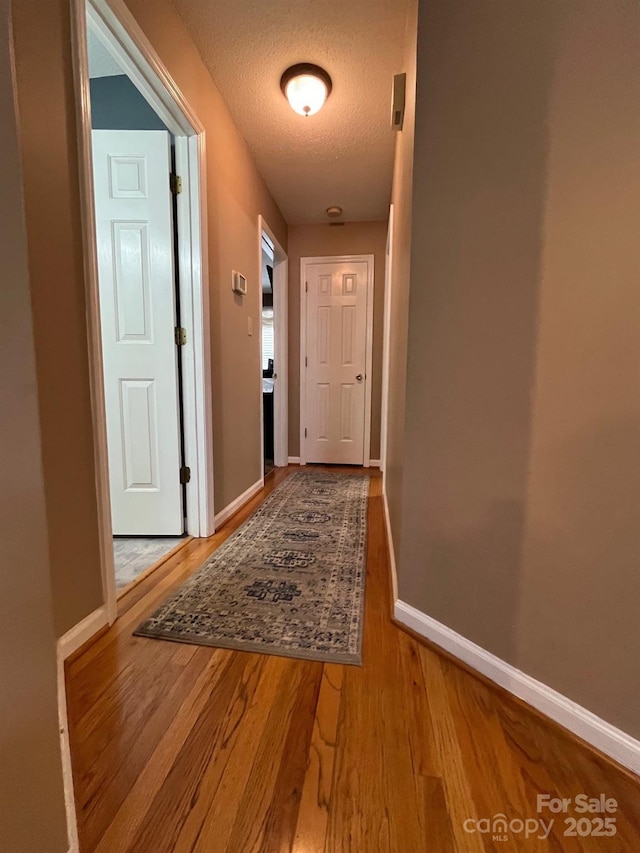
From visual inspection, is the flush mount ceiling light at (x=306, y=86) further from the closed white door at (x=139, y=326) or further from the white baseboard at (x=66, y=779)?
the white baseboard at (x=66, y=779)

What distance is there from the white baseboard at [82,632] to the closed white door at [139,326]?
0.77 m

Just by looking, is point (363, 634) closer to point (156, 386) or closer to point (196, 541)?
point (196, 541)

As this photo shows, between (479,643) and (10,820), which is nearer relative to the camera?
(10,820)

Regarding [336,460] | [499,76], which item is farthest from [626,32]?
[336,460]

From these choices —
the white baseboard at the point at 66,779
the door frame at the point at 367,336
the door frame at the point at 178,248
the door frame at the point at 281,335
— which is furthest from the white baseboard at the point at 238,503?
the white baseboard at the point at 66,779

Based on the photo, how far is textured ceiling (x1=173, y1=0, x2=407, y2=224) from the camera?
1.65 m

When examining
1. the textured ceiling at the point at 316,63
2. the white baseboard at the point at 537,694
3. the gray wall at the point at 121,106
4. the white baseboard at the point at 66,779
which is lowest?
the white baseboard at the point at 537,694

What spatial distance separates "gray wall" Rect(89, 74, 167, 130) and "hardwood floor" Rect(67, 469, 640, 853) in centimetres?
234

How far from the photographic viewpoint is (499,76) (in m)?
0.97

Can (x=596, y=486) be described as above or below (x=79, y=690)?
above

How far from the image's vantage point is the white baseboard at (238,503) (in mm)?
2254

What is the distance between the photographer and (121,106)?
6.21 ft

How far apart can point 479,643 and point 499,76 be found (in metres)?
1.53

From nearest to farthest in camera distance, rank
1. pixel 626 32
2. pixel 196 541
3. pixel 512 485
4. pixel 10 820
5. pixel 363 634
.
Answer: pixel 10 820 < pixel 626 32 < pixel 512 485 < pixel 363 634 < pixel 196 541
